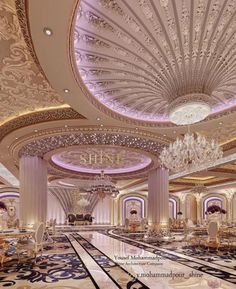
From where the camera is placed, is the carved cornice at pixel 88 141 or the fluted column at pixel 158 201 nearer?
the carved cornice at pixel 88 141

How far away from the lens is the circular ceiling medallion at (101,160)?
39.7 feet

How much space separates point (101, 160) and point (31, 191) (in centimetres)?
439

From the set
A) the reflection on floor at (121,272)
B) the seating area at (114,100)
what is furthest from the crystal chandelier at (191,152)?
the reflection on floor at (121,272)

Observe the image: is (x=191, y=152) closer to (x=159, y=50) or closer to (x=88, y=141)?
(x=159, y=50)

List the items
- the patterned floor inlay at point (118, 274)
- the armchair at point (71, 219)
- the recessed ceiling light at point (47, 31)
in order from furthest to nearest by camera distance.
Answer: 1. the armchair at point (71, 219)
2. the patterned floor inlay at point (118, 274)
3. the recessed ceiling light at point (47, 31)

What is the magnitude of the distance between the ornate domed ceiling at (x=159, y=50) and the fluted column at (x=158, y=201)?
22.6ft

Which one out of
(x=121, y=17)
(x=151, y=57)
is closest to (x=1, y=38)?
(x=121, y=17)

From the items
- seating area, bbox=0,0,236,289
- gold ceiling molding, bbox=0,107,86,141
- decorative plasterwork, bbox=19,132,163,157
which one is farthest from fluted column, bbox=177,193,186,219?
gold ceiling molding, bbox=0,107,86,141

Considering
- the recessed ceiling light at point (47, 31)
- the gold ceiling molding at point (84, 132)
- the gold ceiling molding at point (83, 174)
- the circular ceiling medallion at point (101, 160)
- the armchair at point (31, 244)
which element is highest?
the recessed ceiling light at point (47, 31)

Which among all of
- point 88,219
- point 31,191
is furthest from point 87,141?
point 88,219

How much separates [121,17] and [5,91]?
350 centimetres

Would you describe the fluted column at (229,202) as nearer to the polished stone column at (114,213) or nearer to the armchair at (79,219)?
the polished stone column at (114,213)

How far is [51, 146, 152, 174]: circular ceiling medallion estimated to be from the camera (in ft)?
39.7

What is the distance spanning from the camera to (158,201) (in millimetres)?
12367
